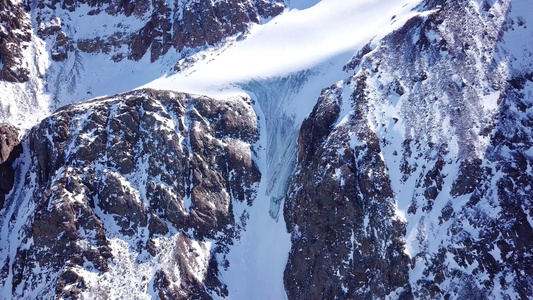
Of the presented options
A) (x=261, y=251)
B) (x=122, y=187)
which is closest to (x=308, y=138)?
(x=261, y=251)

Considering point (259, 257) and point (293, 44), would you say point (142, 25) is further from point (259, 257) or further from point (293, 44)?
point (259, 257)

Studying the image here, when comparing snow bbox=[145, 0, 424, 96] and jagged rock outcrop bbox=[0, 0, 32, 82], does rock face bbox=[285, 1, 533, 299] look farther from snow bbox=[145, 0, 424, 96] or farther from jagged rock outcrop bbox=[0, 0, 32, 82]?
jagged rock outcrop bbox=[0, 0, 32, 82]

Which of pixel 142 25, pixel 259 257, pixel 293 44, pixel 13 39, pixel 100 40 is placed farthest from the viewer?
pixel 142 25

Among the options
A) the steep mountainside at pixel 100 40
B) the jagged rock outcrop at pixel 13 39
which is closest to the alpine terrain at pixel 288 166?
the jagged rock outcrop at pixel 13 39

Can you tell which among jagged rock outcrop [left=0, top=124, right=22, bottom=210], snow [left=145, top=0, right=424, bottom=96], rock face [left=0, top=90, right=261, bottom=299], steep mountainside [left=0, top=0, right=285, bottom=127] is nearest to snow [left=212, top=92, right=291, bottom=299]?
rock face [left=0, top=90, right=261, bottom=299]

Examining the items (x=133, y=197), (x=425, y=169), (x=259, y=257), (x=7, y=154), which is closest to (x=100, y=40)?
(x=7, y=154)

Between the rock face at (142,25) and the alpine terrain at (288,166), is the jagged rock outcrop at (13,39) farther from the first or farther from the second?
the rock face at (142,25)
